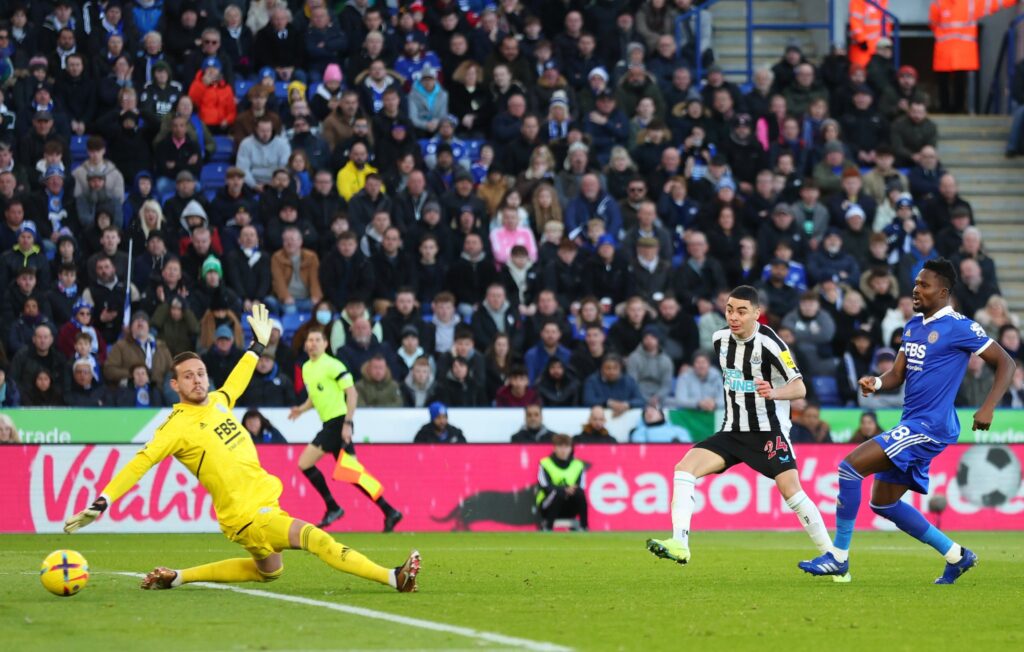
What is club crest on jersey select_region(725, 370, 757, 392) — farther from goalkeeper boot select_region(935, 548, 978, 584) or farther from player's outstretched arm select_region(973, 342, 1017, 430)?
goalkeeper boot select_region(935, 548, 978, 584)

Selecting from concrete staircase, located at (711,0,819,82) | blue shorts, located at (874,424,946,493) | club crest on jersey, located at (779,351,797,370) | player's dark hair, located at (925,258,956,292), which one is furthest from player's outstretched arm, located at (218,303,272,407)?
concrete staircase, located at (711,0,819,82)

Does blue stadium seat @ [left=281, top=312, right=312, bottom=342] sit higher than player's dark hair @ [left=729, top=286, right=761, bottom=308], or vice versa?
blue stadium seat @ [left=281, top=312, right=312, bottom=342]

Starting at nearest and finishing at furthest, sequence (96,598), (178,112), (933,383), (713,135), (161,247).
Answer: (96,598) → (933,383) → (161,247) → (178,112) → (713,135)

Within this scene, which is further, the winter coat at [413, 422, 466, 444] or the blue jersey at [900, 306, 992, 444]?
the winter coat at [413, 422, 466, 444]

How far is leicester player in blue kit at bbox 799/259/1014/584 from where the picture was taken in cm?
1134

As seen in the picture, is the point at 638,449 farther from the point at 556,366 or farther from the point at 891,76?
the point at 891,76

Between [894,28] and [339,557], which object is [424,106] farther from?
[339,557]

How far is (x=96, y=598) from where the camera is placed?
1024 centimetres

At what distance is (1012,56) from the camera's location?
2928 cm

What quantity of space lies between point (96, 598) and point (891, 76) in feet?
67.8

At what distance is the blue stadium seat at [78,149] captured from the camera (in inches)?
925

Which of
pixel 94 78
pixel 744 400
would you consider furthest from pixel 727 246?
pixel 744 400

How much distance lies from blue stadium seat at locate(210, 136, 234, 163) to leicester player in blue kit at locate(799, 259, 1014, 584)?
1434 cm

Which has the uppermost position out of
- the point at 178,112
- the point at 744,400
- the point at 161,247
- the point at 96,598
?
the point at 178,112
